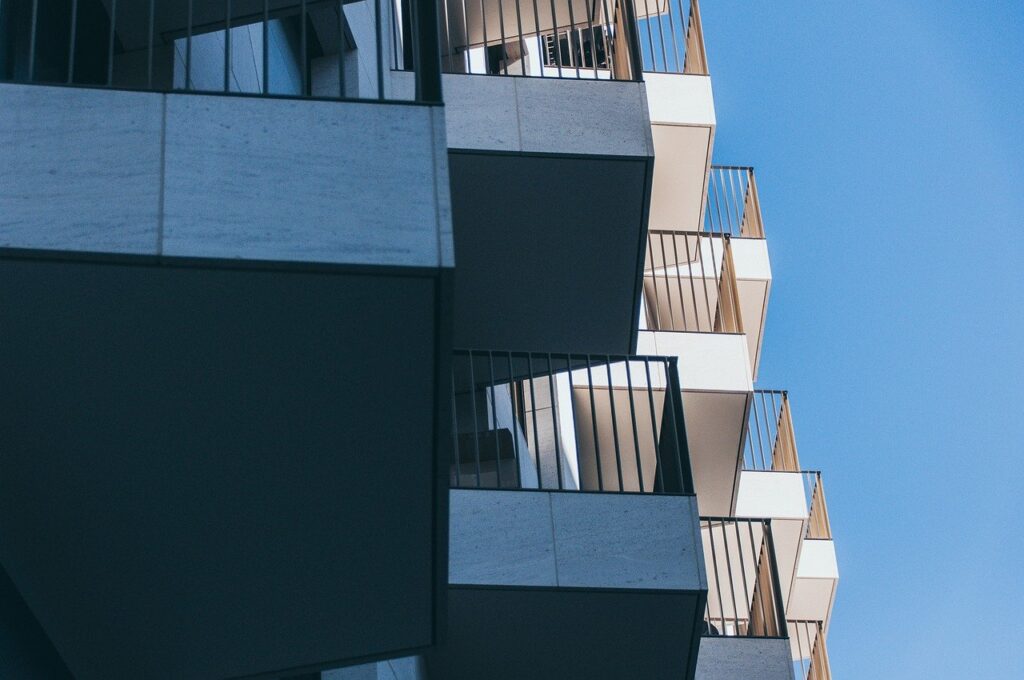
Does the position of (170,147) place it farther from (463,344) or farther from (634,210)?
(463,344)

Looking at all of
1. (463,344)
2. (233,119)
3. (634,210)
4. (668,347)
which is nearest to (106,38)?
(233,119)

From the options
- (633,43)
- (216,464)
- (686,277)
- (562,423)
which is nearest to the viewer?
(216,464)

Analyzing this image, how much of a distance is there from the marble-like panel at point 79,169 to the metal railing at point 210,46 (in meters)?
0.10

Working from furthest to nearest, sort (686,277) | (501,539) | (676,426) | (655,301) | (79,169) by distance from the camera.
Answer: (686,277), (655,301), (676,426), (501,539), (79,169)

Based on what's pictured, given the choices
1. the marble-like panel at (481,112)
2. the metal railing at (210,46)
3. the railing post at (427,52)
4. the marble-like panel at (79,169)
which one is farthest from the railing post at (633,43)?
the marble-like panel at (79,169)

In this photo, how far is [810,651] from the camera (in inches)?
840

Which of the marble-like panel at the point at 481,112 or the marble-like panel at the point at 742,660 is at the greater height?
the marble-like panel at the point at 481,112

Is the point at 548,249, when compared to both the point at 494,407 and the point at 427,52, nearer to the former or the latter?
the point at 494,407

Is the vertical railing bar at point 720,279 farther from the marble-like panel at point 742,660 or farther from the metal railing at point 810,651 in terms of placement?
the marble-like panel at point 742,660

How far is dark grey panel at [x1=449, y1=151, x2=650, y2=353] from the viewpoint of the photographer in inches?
365

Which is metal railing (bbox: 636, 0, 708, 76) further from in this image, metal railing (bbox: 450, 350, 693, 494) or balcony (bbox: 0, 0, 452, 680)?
balcony (bbox: 0, 0, 452, 680)

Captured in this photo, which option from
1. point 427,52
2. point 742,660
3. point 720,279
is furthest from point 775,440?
point 427,52

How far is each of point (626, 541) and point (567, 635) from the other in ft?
2.57

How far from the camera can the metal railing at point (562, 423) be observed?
980 cm
